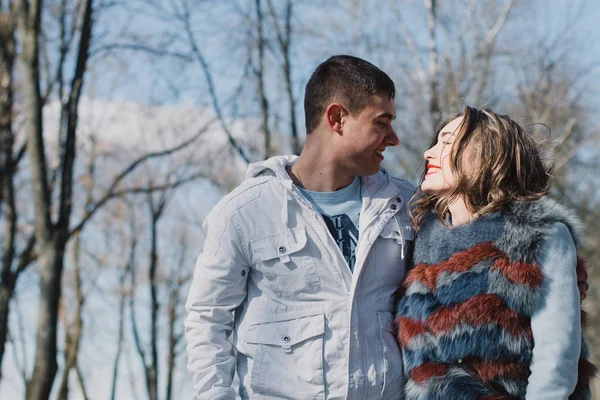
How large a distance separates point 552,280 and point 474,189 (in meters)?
0.55

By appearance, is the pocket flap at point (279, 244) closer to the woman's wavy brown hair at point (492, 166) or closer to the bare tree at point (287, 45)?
the woman's wavy brown hair at point (492, 166)

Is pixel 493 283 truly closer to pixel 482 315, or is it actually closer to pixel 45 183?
pixel 482 315

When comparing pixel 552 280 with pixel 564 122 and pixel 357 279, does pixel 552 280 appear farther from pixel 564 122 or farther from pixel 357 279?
pixel 564 122

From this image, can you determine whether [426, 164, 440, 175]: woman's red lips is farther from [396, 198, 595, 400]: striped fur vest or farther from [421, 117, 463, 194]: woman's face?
[396, 198, 595, 400]: striped fur vest

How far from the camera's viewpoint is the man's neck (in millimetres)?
3830

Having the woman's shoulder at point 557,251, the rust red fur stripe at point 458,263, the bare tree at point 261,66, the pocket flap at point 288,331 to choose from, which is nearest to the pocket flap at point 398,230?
the rust red fur stripe at point 458,263

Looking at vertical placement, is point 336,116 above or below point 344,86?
below

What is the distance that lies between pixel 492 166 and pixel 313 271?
0.89 m

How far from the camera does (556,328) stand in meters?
3.00

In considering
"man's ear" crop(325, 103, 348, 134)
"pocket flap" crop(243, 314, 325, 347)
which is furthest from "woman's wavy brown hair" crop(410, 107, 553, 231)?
"pocket flap" crop(243, 314, 325, 347)

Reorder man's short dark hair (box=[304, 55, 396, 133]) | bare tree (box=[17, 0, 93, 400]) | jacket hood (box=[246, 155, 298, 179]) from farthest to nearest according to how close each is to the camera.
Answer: bare tree (box=[17, 0, 93, 400]), man's short dark hair (box=[304, 55, 396, 133]), jacket hood (box=[246, 155, 298, 179])

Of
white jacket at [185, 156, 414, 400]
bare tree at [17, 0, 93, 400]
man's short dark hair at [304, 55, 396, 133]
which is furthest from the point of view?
bare tree at [17, 0, 93, 400]

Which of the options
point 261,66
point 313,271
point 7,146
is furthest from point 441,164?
point 7,146

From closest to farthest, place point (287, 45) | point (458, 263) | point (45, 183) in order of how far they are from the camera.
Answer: point (458, 263) < point (45, 183) < point (287, 45)
